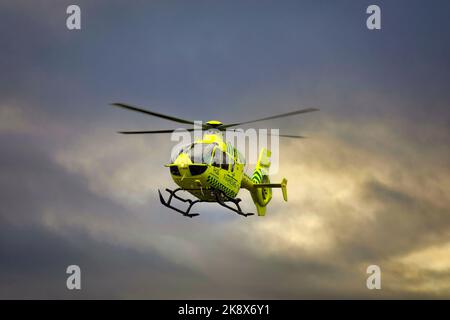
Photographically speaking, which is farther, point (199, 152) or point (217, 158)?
point (217, 158)

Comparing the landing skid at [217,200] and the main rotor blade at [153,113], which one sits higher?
the main rotor blade at [153,113]

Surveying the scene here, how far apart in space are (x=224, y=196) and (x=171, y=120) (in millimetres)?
5249

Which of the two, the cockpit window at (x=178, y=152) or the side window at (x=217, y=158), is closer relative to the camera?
the cockpit window at (x=178, y=152)

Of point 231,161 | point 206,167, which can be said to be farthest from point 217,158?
point 231,161

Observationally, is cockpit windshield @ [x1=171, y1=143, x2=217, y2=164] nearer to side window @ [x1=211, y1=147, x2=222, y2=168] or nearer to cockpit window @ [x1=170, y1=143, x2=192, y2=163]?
cockpit window @ [x1=170, y1=143, x2=192, y2=163]

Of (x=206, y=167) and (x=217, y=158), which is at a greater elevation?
(x=217, y=158)

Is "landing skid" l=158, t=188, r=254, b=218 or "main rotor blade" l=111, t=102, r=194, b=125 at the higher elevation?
"main rotor blade" l=111, t=102, r=194, b=125

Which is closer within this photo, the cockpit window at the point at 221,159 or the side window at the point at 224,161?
the cockpit window at the point at 221,159

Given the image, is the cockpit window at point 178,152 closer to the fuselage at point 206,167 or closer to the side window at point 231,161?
the fuselage at point 206,167

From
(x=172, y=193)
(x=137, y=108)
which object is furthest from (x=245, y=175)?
(x=137, y=108)

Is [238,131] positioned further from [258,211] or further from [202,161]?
[258,211]

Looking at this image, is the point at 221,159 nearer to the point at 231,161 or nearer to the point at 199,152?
the point at 231,161

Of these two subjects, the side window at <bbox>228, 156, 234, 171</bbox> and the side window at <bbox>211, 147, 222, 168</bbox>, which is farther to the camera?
the side window at <bbox>228, 156, 234, 171</bbox>

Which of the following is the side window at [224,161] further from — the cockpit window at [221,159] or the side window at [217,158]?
the side window at [217,158]
